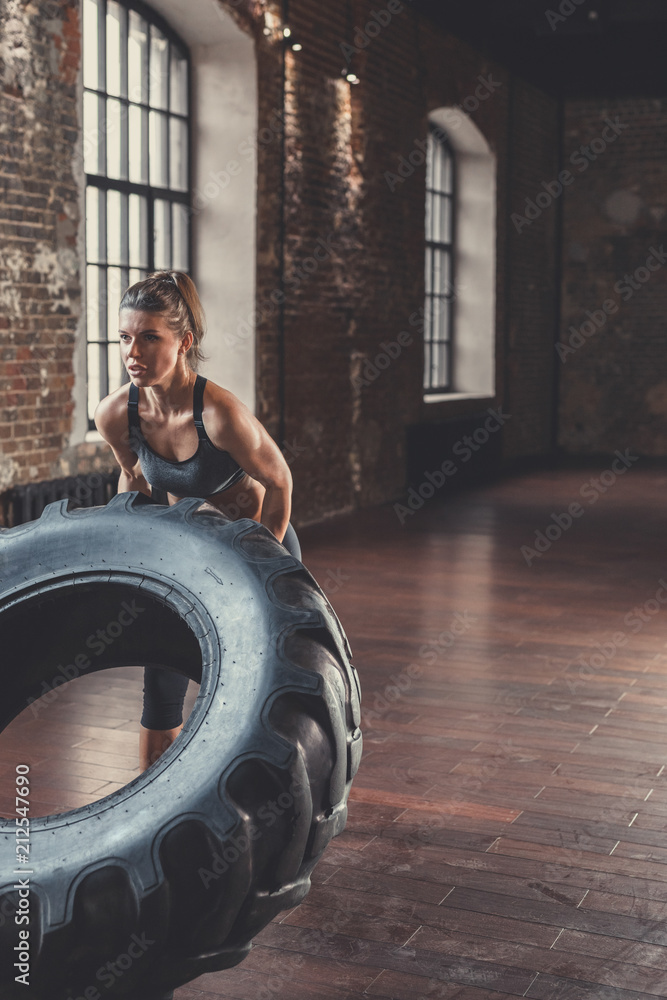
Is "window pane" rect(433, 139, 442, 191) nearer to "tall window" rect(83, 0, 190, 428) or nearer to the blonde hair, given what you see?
"tall window" rect(83, 0, 190, 428)

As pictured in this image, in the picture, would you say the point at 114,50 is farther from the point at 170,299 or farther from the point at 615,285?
the point at 615,285

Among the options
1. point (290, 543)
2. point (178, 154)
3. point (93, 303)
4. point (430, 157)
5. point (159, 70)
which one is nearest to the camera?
point (290, 543)

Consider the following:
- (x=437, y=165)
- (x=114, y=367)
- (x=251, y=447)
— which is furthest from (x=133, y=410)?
Result: (x=437, y=165)

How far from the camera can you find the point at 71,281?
5.86m

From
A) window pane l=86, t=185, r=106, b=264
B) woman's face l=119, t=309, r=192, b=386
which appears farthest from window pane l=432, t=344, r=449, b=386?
woman's face l=119, t=309, r=192, b=386

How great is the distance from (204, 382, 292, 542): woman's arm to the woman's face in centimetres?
15

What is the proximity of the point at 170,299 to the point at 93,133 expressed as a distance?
14.7 ft

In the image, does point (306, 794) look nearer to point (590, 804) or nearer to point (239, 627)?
point (239, 627)

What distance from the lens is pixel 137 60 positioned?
6840 mm

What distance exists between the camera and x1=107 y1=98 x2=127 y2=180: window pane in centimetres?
660

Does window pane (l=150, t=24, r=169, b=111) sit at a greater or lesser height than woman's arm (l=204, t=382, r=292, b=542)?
greater

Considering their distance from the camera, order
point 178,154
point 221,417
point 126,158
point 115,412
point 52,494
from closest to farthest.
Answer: point 221,417 → point 115,412 → point 52,494 → point 126,158 → point 178,154

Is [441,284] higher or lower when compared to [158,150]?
lower

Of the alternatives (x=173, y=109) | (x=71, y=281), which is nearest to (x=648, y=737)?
(x=71, y=281)
